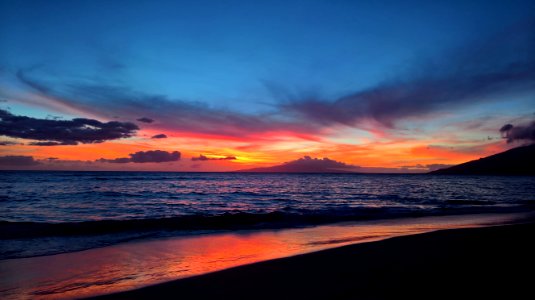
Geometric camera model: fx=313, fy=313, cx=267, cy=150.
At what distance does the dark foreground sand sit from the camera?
5602 millimetres

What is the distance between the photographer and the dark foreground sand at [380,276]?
560 cm

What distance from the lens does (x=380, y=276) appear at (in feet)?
21.7

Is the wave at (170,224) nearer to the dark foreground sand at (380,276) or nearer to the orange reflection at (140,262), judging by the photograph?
the orange reflection at (140,262)

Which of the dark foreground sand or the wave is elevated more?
the dark foreground sand

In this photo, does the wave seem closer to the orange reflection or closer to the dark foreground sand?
the orange reflection

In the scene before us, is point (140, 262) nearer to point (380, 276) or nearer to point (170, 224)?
point (380, 276)

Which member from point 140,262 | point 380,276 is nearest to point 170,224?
point 140,262

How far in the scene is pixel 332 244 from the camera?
10.8 meters

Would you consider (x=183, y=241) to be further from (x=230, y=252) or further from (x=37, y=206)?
(x=37, y=206)

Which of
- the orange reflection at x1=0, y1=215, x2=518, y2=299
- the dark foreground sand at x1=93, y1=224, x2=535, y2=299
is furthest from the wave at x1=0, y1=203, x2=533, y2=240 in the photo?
the dark foreground sand at x1=93, y1=224, x2=535, y2=299

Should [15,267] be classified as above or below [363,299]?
below

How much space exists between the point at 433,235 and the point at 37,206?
87.4 ft

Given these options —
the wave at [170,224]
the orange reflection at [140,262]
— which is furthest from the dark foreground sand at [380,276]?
the wave at [170,224]

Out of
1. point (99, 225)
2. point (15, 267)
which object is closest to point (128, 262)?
point (15, 267)
